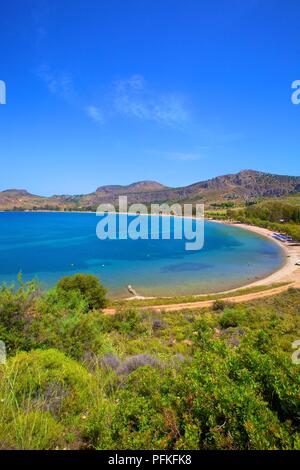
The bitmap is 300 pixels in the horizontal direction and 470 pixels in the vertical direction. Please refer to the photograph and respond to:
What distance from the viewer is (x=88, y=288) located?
3334cm

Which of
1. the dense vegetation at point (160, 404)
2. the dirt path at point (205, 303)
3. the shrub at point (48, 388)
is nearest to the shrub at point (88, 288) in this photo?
the dirt path at point (205, 303)

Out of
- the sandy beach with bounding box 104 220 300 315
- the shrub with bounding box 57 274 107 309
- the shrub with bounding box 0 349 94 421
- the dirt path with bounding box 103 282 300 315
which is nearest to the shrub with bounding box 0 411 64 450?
the shrub with bounding box 0 349 94 421

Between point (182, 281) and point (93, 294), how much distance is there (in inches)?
795

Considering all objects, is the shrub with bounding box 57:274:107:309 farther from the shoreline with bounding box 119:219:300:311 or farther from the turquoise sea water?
the turquoise sea water

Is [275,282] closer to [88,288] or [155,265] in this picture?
[155,265]

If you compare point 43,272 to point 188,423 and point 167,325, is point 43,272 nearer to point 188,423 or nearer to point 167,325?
point 167,325

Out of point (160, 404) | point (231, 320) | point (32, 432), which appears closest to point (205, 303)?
point (231, 320)

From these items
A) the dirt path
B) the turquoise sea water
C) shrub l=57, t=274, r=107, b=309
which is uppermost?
shrub l=57, t=274, r=107, b=309

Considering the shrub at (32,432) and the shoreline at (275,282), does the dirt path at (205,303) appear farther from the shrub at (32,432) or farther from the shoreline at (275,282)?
the shrub at (32,432)

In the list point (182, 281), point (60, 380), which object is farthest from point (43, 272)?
point (60, 380)

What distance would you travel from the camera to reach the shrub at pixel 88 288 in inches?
1267

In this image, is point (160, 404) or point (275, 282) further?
point (275, 282)

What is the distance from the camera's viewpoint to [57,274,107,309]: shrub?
32.2 m

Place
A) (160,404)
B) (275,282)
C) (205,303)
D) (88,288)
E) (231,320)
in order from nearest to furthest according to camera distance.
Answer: (160,404) → (231,320) → (88,288) → (205,303) → (275,282)
